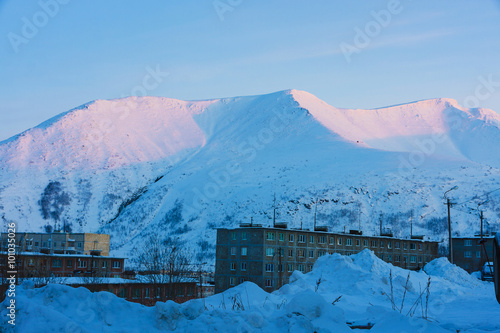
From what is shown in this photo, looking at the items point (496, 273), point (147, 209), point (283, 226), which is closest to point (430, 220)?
point (283, 226)

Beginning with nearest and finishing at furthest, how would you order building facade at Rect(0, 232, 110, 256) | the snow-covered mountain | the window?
the window → building facade at Rect(0, 232, 110, 256) → the snow-covered mountain

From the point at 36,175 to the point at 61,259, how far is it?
366ft

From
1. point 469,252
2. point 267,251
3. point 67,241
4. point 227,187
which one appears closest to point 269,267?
point 267,251

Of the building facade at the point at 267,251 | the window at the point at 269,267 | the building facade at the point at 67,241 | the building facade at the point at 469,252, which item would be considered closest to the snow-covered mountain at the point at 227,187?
the building facade at the point at 67,241

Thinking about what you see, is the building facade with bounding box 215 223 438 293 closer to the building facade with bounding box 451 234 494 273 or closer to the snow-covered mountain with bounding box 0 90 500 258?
the building facade with bounding box 451 234 494 273

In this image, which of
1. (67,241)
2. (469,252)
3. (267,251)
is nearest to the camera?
(267,251)

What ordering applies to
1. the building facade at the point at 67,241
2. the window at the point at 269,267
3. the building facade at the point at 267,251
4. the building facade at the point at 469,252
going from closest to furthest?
the building facade at the point at 267,251 → the window at the point at 269,267 → the building facade at the point at 469,252 → the building facade at the point at 67,241

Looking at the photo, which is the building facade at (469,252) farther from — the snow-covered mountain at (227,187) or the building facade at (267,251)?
the snow-covered mountain at (227,187)

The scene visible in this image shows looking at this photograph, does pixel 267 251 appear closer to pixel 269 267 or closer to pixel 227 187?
pixel 269 267

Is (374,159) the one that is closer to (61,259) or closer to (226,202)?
(226,202)

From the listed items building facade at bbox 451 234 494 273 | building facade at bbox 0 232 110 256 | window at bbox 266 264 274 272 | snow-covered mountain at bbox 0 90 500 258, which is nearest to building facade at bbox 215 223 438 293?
window at bbox 266 264 274 272

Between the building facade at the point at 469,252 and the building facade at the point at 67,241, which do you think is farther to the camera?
the building facade at the point at 67,241

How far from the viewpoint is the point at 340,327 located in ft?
38.2

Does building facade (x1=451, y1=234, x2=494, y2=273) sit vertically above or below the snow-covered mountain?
below
